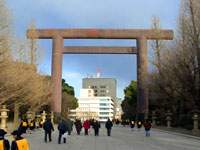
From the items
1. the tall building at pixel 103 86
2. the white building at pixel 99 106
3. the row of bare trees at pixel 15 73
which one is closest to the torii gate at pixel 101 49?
the row of bare trees at pixel 15 73

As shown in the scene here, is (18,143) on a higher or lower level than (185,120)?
higher

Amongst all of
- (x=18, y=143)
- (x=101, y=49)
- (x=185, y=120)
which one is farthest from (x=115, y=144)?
(x=101, y=49)

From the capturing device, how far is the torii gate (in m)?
36.0

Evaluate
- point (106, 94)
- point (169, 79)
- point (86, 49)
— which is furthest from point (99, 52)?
point (106, 94)

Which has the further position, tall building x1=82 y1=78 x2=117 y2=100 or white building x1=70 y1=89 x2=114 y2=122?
tall building x1=82 y1=78 x2=117 y2=100

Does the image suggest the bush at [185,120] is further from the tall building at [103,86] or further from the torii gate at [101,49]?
the tall building at [103,86]

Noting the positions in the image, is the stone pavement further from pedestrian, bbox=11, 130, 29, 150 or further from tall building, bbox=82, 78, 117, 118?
tall building, bbox=82, 78, 117, 118

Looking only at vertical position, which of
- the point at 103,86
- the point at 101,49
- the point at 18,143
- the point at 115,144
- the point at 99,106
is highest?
the point at 103,86

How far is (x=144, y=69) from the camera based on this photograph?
117ft

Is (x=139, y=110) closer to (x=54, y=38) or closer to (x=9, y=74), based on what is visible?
(x=54, y=38)

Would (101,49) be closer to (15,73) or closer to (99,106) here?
(15,73)

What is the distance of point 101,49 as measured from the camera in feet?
119

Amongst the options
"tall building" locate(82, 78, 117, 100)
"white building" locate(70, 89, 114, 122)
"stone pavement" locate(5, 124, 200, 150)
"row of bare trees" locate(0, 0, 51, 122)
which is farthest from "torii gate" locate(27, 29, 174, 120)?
"tall building" locate(82, 78, 117, 100)

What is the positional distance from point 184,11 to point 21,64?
15.8m
